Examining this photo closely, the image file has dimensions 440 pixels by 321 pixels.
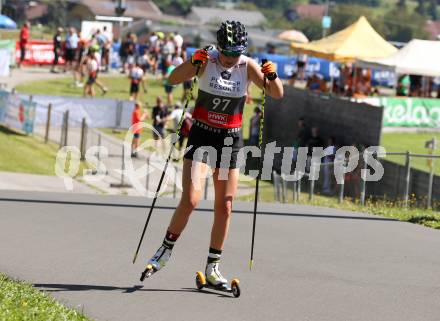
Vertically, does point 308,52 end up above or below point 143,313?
above

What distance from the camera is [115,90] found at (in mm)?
36969

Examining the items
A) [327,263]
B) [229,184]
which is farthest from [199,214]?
[229,184]

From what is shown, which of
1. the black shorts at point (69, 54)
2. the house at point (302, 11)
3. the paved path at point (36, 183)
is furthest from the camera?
the house at point (302, 11)

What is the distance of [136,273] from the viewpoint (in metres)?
8.59

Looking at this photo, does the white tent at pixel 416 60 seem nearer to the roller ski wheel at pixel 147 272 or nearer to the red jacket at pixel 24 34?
the red jacket at pixel 24 34

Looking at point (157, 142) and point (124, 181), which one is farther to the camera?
point (157, 142)

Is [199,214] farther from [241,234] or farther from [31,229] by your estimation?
[31,229]

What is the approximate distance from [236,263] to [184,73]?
2.16 m

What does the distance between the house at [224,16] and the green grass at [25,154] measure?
382 ft

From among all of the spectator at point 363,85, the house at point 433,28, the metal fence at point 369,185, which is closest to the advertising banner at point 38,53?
the spectator at point 363,85

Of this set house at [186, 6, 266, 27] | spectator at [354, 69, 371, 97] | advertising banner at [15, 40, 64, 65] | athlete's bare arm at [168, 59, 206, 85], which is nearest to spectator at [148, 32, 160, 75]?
advertising banner at [15, 40, 64, 65]

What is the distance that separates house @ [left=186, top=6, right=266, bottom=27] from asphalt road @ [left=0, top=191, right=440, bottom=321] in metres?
129

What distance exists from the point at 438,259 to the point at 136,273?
3117mm

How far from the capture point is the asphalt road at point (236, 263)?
7.59 m
